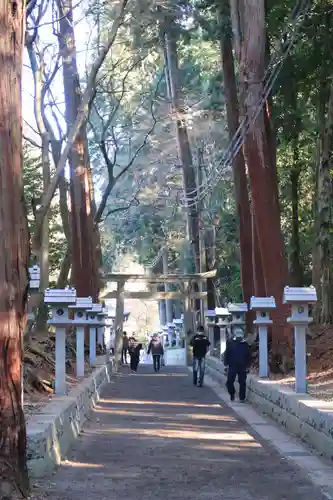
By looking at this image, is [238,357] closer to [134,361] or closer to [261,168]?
[261,168]

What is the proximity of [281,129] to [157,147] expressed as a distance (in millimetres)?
22727

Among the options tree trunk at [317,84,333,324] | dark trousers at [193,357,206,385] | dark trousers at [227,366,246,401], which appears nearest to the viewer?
dark trousers at [227,366,246,401]

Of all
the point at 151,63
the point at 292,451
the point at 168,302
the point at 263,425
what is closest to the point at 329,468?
the point at 292,451

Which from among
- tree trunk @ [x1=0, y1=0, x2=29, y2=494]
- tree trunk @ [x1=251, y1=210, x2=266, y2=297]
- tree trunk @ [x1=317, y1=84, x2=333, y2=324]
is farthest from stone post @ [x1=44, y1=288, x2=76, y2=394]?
tree trunk @ [x1=317, y1=84, x2=333, y2=324]

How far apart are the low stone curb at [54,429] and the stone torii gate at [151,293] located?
21788 millimetres

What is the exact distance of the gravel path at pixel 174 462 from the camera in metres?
8.60

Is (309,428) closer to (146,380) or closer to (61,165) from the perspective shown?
(61,165)

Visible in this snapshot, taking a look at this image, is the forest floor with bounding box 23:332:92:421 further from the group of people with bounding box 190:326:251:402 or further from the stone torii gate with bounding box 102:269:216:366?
the stone torii gate with bounding box 102:269:216:366

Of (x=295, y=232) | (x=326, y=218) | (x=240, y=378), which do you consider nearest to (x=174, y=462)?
(x=240, y=378)

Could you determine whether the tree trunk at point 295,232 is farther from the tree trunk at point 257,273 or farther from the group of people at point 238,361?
the group of people at point 238,361

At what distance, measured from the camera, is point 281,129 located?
31078mm

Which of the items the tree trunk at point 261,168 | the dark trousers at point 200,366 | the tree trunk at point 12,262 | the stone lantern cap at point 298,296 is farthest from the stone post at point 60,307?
the dark trousers at point 200,366

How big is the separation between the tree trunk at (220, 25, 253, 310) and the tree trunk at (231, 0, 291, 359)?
19.8 ft

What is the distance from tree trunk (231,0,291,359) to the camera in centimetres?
2062
